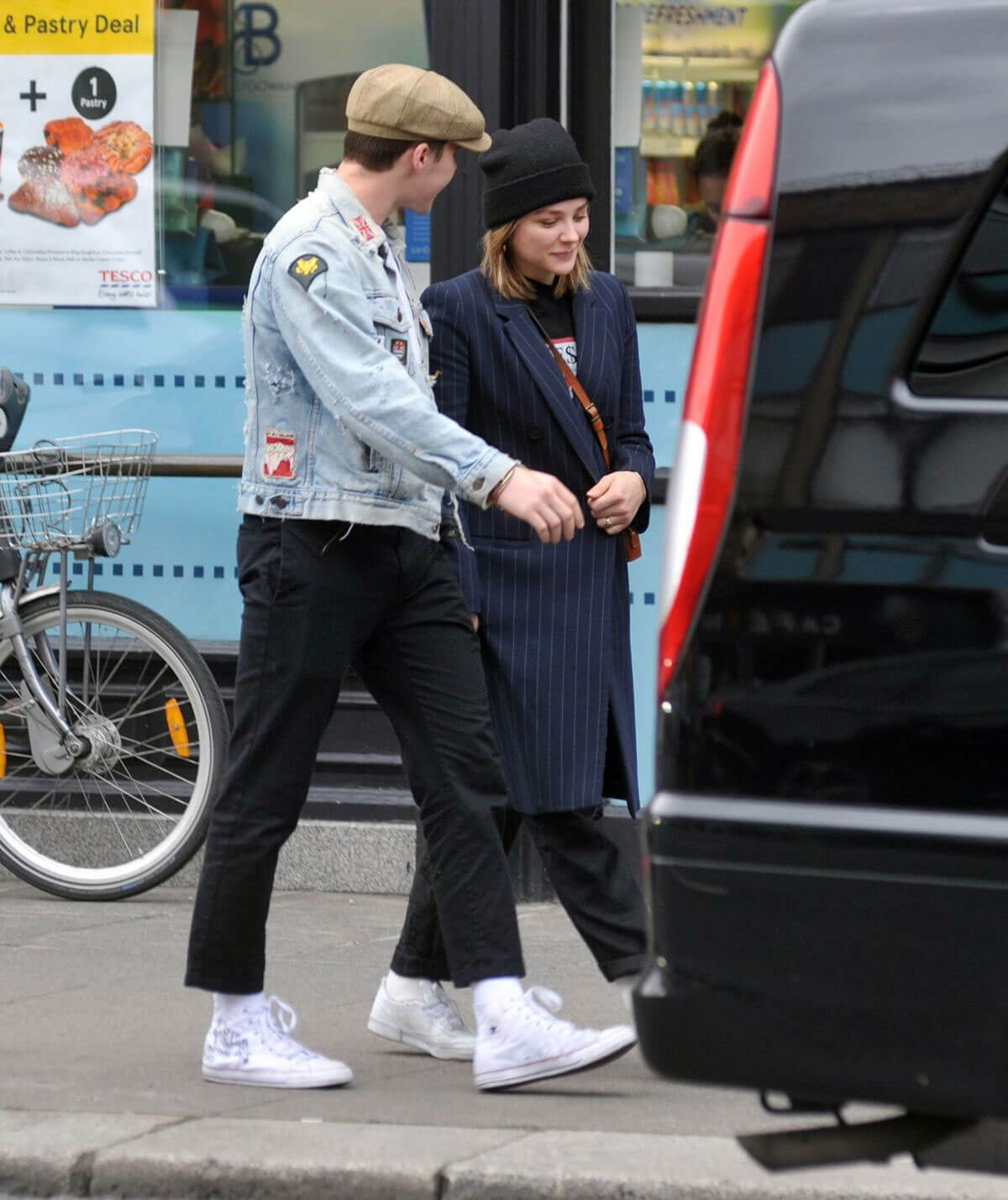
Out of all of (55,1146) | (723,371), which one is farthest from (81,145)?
(723,371)

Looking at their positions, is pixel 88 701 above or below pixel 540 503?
below

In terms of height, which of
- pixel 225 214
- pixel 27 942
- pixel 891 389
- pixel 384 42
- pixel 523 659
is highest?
pixel 384 42

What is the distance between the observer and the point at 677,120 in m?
6.53

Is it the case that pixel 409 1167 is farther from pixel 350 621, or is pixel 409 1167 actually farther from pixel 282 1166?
pixel 350 621

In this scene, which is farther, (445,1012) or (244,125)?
(244,125)

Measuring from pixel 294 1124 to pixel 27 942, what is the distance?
2032 millimetres

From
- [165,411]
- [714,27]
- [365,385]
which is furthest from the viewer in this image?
[165,411]

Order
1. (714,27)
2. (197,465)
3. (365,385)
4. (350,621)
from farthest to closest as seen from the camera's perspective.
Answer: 1. (197,465)
2. (714,27)
3. (350,621)
4. (365,385)

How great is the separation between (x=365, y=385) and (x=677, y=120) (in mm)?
2877

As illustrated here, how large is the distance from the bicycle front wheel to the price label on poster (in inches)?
46.0

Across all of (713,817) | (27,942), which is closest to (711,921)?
(713,817)

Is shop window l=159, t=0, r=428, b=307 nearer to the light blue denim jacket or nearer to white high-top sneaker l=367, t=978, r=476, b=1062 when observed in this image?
the light blue denim jacket

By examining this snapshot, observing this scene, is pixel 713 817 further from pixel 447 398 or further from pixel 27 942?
pixel 27 942

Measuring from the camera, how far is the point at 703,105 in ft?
21.3
